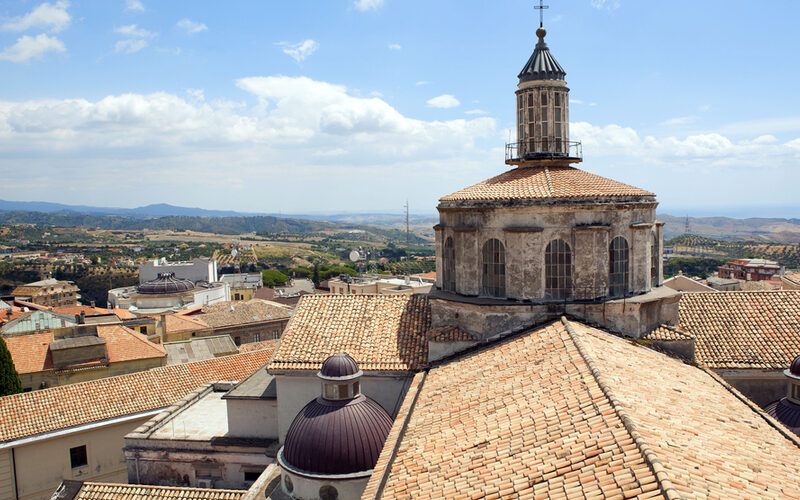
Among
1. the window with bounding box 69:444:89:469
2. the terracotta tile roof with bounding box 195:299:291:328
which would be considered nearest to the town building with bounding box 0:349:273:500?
the window with bounding box 69:444:89:469

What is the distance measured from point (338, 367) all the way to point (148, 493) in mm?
8316

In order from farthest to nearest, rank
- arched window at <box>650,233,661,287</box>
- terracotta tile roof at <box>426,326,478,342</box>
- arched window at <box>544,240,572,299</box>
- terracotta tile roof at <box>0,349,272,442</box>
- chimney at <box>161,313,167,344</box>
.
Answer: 1. chimney at <box>161,313,167,344</box>
2. terracotta tile roof at <box>0,349,272,442</box>
3. arched window at <box>650,233,661,287</box>
4. terracotta tile roof at <box>426,326,478,342</box>
5. arched window at <box>544,240,572,299</box>

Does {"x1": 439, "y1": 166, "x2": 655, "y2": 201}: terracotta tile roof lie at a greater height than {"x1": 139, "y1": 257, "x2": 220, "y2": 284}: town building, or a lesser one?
greater

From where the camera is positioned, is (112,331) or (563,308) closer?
(563,308)

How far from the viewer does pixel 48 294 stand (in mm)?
82312

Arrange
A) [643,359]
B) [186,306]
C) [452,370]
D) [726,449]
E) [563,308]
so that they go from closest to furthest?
[726,449] < [643,359] < [452,370] < [563,308] < [186,306]

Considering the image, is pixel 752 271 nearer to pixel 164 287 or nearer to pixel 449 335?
pixel 164 287

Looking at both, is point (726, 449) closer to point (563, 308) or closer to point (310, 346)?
point (563, 308)

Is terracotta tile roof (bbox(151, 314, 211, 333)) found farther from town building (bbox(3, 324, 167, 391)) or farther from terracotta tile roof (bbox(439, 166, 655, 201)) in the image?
terracotta tile roof (bbox(439, 166, 655, 201))

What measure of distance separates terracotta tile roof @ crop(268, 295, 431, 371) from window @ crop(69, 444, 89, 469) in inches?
482

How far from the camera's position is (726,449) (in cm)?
1010

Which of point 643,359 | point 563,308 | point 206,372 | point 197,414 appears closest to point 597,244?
point 563,308

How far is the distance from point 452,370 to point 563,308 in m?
4.03

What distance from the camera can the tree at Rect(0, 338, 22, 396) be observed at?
2923cm
